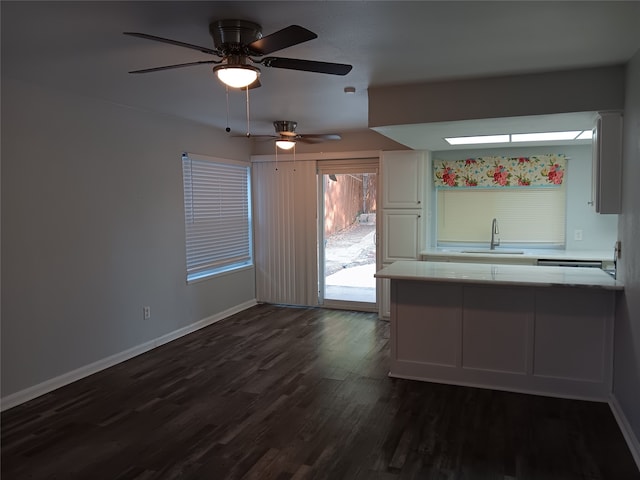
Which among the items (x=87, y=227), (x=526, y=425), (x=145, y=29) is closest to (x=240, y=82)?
(x=145, y=29)

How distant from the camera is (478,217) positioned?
5.87m

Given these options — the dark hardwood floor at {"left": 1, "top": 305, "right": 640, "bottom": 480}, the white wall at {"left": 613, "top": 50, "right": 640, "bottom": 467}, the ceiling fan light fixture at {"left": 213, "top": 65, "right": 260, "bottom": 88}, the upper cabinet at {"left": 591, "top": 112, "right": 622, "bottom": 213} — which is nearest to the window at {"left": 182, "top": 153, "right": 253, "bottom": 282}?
the dark hardwood floor at {"left": 1, "top": 305, "right": 640, "bottom": 480}

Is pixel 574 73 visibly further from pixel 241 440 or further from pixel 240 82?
pixel 241 440

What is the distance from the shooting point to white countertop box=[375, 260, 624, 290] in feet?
10.9

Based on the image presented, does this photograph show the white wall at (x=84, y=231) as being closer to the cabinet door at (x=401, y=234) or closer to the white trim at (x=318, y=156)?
the white trim at (x=318, y=156)

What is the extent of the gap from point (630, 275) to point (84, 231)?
416 centimetres

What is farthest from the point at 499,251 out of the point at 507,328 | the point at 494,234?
the point at 507,328

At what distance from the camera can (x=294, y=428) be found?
3066mm

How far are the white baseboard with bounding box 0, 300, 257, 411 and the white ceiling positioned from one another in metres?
2.34

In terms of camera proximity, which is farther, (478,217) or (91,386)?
→ (478,217)

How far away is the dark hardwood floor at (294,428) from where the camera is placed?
2.60 metres

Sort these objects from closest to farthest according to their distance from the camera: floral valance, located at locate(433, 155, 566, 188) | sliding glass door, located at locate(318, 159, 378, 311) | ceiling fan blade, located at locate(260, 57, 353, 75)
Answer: ceiling fan blade, located at locate(260, 57, 353, 75) < floral valance, located at locate(433, 155, 566, 188) < sliding glass door, located at locate(318, 159, 378, 311)

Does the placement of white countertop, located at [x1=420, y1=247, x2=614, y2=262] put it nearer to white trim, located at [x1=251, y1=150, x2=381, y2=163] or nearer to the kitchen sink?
the kitchen sink

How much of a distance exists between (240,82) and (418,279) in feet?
6.61
